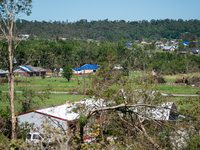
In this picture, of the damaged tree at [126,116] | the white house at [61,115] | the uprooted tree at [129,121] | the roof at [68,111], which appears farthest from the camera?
the roof at [68,111]

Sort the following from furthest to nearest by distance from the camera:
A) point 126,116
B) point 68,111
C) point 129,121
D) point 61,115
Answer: point 61,115, point 68,111, point 129,121, point 126,116

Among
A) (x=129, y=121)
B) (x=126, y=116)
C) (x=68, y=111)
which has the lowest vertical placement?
(x=68, y=111)

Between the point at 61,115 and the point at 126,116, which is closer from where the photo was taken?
the point at 126,116

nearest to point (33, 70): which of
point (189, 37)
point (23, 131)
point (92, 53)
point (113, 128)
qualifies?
point (92, 53)

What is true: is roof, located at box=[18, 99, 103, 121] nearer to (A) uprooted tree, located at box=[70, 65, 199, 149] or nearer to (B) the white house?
(B) the white house

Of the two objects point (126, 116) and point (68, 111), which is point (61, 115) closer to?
point (68, 111)

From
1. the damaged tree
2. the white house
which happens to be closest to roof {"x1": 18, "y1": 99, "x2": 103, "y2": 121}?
the white house

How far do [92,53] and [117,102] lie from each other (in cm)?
7995

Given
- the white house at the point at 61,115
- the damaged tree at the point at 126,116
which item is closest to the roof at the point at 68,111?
the white house at the point at 61,115

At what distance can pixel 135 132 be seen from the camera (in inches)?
314

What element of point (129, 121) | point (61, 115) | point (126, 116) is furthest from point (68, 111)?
point (126, 116)

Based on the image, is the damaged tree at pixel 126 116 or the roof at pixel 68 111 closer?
the damaged tree at pixel 126 116

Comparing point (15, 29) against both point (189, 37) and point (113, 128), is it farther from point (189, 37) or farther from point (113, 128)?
point (189, 37)

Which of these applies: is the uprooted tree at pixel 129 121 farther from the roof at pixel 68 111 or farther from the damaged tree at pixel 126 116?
the roof at pixel 68 111
